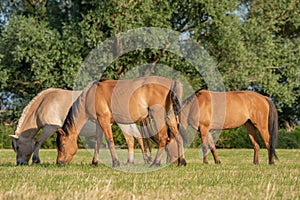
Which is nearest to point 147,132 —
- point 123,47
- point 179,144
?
point 179,144

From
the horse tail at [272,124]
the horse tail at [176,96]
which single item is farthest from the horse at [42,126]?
the horse tail at [272,124]

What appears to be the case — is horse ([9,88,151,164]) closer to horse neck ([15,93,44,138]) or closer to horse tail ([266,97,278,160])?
horse neck ([15,93,44,138])

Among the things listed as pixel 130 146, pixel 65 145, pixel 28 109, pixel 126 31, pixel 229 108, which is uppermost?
pixel 126 31

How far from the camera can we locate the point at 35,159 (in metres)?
12.8

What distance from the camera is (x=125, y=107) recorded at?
35.4 feet

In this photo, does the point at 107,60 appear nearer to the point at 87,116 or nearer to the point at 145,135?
the point at 145,135

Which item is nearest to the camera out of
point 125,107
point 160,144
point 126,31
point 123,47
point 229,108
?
point 160,144

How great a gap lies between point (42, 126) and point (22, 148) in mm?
734

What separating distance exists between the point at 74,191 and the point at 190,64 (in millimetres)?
18780

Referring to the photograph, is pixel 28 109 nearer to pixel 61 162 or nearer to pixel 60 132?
pixel 60 132

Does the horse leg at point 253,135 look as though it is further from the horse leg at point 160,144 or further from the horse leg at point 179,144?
the horse leg at point 160,144

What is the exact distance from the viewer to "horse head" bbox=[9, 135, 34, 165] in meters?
12.7

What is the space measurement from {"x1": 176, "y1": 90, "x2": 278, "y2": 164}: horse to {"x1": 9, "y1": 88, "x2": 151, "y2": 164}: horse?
136 centimetres

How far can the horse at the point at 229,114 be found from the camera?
13156 millimetres
